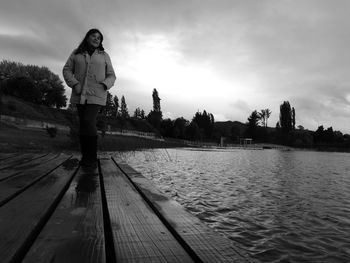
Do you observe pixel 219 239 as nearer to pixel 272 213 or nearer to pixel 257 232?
pixel 257 232

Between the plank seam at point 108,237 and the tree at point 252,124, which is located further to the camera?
the tree at point 252,124

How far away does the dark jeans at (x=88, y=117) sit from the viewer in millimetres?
6957

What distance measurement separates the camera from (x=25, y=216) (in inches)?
101

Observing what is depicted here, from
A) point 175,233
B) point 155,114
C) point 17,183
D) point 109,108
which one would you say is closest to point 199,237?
point 175,233

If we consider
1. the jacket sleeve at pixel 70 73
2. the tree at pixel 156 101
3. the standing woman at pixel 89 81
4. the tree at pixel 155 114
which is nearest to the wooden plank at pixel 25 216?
the standing woman at pixel 89 81

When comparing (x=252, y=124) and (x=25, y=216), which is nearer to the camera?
(x=25, y=216)

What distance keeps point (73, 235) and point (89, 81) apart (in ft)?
16.9

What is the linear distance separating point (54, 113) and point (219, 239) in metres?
89.6

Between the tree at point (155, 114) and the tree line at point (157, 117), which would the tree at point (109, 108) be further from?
the tree at point (155, 114)

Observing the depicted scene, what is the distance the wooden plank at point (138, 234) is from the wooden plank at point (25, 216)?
1.63ft

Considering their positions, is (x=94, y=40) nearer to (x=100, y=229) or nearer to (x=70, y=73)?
(x=70, y=73)

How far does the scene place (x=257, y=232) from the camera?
5.32 metres

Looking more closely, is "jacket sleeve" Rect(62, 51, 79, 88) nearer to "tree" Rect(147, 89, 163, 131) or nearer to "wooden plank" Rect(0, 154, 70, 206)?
"wooden plank" Rect(0, 154, 70, 206)

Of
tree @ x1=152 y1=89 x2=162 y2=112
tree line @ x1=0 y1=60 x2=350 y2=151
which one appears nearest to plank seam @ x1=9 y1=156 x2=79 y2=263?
tree line @ x1=0 y1=60 x2=350 y2=151
